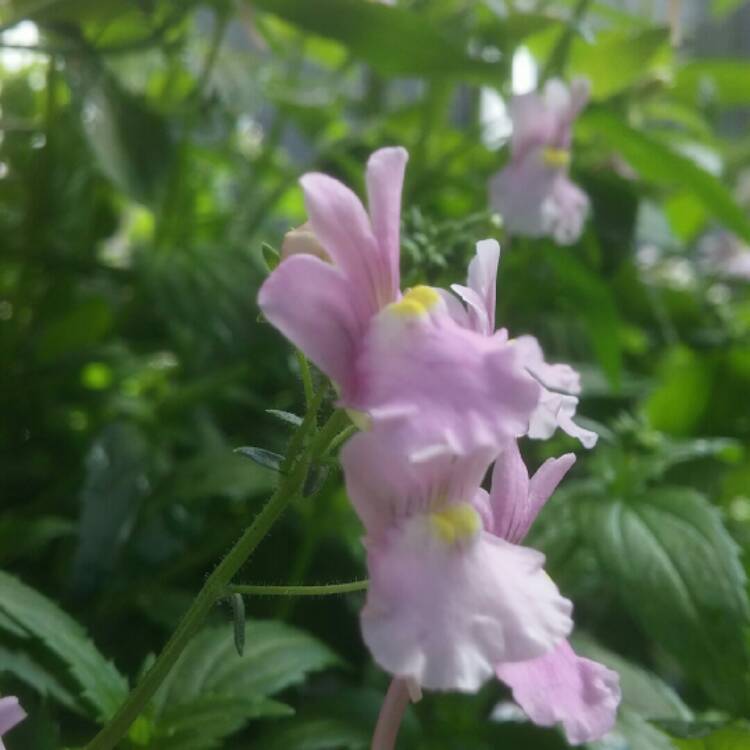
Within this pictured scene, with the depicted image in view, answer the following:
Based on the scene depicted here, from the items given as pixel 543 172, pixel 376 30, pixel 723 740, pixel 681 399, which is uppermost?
pixel 376 30

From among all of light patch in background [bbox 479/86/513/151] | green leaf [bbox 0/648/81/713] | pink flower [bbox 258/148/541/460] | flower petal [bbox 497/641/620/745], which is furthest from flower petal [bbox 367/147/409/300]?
light patch in background [bbox 479/86/513/151]

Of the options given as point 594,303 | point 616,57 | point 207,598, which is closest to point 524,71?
point 616,57

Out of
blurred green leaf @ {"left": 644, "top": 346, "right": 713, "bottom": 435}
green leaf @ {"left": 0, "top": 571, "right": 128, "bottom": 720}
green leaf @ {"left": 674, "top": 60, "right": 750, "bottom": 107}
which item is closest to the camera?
green leaf @ {"left": 0, "top": 571, "right": 128, "bottom": 720}

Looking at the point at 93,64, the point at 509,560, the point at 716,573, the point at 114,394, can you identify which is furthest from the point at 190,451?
the point at 509,560

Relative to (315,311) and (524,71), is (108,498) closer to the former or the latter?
(315,311)

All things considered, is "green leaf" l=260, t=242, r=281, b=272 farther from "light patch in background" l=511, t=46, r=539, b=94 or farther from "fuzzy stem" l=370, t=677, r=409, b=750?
"light patch in background" l=511, t=46, r=539, b=94
